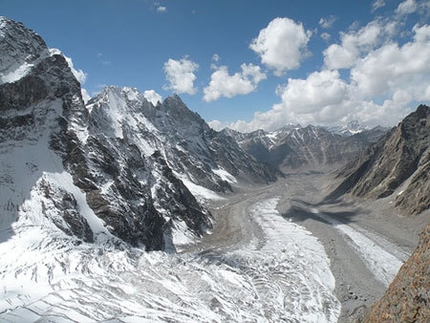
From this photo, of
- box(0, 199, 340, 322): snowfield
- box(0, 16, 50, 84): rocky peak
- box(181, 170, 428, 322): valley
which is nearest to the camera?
box(0, 199, 340, 322): snowfield

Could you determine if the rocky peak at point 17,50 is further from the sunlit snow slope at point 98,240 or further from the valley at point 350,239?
the valley at point 350,239

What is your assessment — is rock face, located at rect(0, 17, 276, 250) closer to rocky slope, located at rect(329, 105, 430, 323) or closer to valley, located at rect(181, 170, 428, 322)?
valley, located at rect(181, 170, 428, 322)

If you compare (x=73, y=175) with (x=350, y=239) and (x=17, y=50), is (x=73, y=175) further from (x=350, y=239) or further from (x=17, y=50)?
(x=350, y=239)

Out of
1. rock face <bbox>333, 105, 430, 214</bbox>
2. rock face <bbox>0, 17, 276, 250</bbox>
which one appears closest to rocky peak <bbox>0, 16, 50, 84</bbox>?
rock face <bbox>0, 17, 276, 250</bbox>

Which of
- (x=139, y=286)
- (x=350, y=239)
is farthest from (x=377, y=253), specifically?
(x=139, y=286)

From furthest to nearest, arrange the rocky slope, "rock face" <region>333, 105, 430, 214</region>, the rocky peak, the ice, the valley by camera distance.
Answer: "rock face" <region>333, 105, 430, 214</region>
the rocky peak
the ice
the valley
the rocky slope

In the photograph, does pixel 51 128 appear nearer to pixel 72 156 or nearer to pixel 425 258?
pixel 72 156

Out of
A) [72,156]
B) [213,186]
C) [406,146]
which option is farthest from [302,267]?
[213,186]

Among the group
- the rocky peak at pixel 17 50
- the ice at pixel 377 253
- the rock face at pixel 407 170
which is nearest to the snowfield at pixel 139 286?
the ice at pixel 377 253
